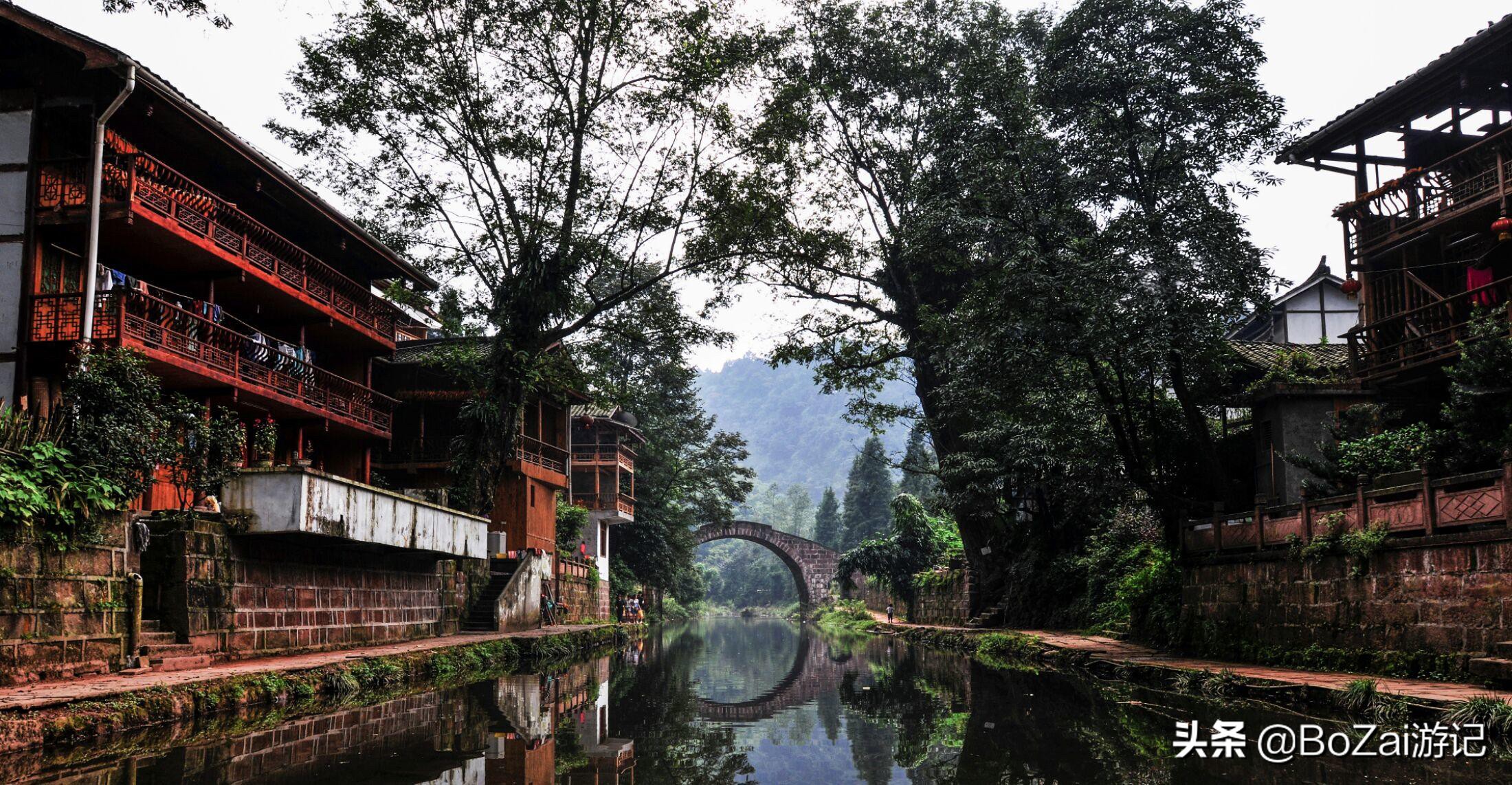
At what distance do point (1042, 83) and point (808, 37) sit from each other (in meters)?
9.36

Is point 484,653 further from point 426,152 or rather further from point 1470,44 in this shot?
point 1470,44

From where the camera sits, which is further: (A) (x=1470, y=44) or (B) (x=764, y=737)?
(A) (x=1470, y=44)

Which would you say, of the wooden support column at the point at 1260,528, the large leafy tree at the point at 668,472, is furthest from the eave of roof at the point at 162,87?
the large leafy tree at the point at 668,472

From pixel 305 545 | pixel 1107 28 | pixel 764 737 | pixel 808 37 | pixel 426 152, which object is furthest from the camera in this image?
pixel 808 37

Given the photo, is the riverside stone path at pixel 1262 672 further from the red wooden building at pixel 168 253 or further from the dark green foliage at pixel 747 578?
the dark green foliage at pixel 747 578

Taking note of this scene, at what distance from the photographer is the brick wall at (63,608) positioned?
376 inches

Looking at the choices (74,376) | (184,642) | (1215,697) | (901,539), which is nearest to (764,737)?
(1215,697)

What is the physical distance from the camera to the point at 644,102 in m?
21.6

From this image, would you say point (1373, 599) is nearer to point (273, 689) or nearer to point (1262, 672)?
point (1262, 672)

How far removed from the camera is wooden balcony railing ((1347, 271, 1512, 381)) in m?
16.0

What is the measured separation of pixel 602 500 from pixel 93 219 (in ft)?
77.8

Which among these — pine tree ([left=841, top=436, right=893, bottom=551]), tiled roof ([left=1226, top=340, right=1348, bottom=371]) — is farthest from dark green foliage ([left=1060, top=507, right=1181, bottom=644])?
pine tree ([left=841, top=436, right=893, bottom=551])

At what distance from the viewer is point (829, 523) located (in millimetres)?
82750

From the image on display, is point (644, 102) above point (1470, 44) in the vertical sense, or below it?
above
